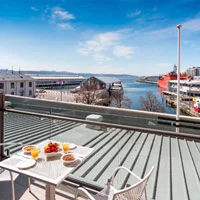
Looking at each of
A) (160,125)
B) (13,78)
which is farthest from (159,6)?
A: (13,78)

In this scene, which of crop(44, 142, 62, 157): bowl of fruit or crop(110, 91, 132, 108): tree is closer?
crop(44, 142, 62, 157): bowl of fruit

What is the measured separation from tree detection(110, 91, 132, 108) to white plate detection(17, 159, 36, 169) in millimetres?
28089

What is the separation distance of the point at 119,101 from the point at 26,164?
2915cm

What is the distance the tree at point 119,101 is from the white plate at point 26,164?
92.2 feet

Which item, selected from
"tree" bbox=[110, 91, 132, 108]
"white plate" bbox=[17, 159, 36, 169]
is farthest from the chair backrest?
"tree" bbox=[110, 91, 132, 108]

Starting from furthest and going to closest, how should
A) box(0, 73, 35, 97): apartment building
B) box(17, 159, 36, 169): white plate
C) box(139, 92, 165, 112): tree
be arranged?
box(0, 73, 35, 97): apartment building, box(139, 92, 165, 112): tree, box(17, 159, 36, 169): white plate

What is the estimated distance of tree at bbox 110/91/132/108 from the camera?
29812 millimetres

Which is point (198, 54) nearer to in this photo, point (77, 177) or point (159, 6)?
point (159, 6)

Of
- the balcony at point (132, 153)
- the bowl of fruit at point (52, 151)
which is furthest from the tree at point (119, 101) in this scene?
the bowl of fruit at point (52, 151)

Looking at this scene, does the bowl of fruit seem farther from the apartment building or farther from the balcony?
the apartment building

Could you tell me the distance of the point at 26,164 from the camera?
183 cm

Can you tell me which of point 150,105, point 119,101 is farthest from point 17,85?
point 150,105

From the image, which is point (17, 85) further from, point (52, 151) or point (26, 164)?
point (26, 164)

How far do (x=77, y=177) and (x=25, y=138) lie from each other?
1.36 metres
